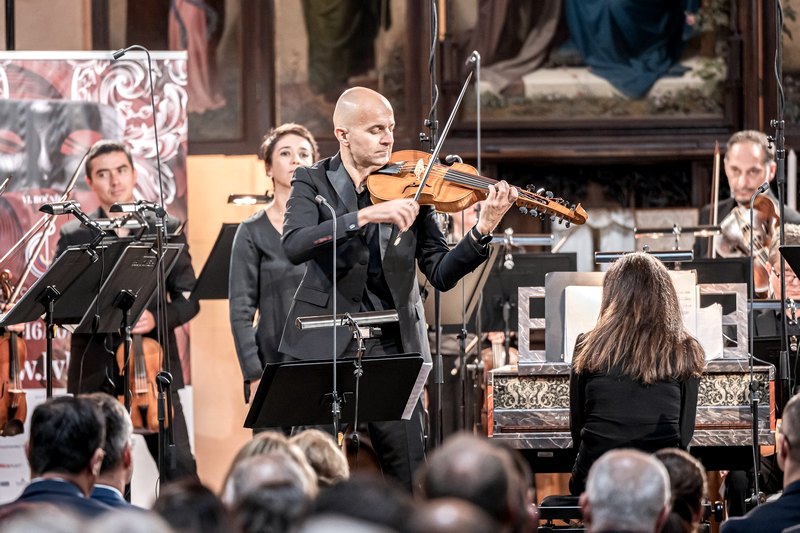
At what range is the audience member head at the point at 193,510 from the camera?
2330mm

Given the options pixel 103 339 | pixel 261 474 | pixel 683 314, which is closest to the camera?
pixel 261 474

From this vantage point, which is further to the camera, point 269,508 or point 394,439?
point 394,439

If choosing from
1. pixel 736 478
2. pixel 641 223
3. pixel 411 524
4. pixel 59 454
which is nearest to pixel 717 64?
pixel 641 223

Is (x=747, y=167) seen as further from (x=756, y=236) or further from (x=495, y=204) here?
(x=495, y=204)

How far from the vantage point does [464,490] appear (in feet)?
7.93

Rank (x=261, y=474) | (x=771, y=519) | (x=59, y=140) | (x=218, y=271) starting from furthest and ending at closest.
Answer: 1. (x=59, y=140)
2. (x=218, y=271)
3. (x=771, y=519)
4. (x=261, y=474)

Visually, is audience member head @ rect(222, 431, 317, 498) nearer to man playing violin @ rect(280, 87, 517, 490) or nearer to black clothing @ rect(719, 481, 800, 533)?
black clothing @ rect(719, 481, 800, 533)

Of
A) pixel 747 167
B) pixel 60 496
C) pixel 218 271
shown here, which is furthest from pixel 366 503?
pixel 747 167

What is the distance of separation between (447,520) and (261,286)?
413cm

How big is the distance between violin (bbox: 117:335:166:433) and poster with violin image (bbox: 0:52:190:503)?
87 centimetres

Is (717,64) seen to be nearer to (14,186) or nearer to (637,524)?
(14,186)

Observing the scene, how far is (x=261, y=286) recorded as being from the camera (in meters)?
5.95

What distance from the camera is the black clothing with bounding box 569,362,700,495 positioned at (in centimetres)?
473

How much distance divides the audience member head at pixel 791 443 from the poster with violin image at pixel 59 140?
4.70 metres
